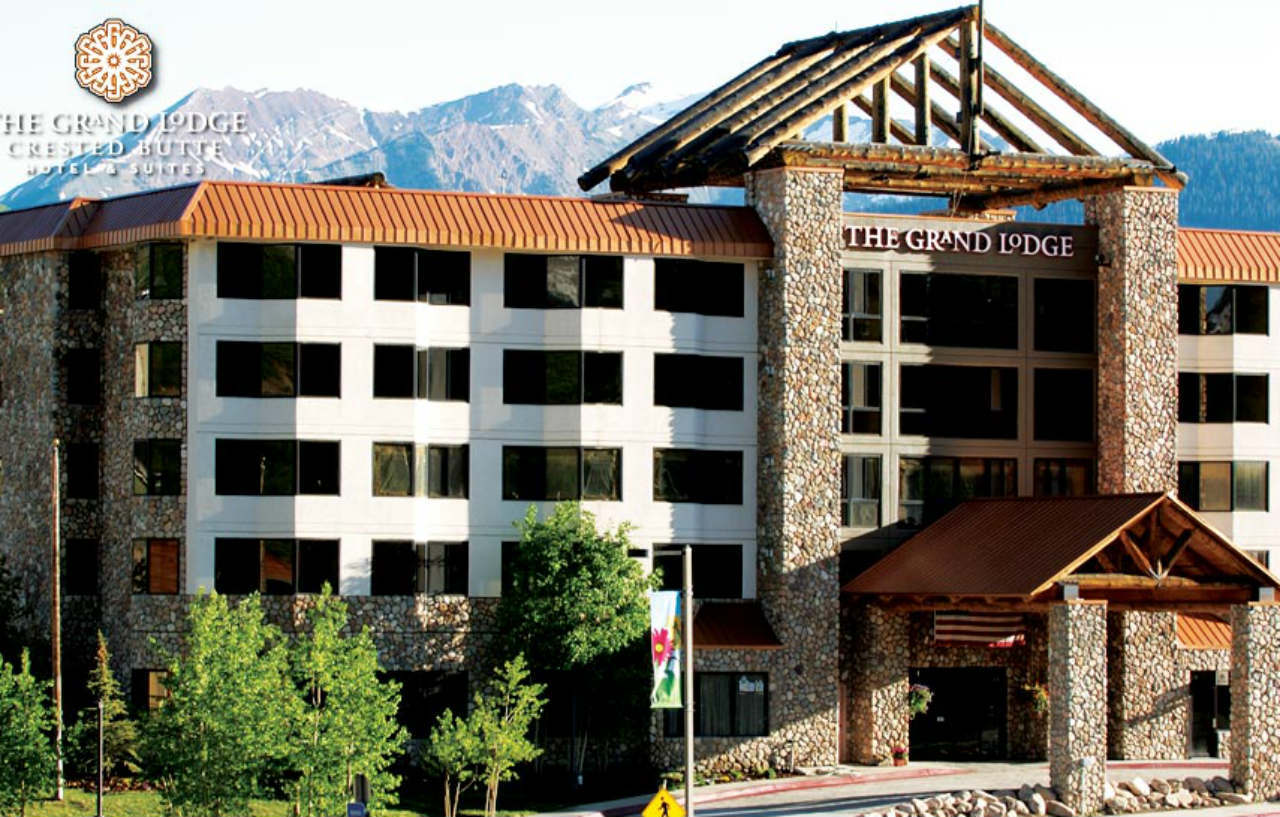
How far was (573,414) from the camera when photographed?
2618 inches

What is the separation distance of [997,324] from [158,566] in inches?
966

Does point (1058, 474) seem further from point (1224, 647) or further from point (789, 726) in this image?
point (789, 726)

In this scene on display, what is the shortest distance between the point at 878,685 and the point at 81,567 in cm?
2211

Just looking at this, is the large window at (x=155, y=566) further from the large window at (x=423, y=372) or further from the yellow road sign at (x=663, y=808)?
the yellow road sign at (x=663, y=808)

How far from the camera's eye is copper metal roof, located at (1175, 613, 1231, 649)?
231ft

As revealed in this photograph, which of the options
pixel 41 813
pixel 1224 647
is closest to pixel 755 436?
pixel 1224 647

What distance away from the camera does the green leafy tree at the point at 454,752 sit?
58.3m

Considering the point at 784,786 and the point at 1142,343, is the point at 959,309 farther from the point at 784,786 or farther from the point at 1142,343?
the point at 784,786

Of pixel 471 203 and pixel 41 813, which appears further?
pixel 471 203

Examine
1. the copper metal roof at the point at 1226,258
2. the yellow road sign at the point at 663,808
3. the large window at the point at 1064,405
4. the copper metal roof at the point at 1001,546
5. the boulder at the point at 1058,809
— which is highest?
the copper metal roof at the point at 1226,258

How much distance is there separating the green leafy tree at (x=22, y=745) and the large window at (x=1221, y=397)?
3420cm

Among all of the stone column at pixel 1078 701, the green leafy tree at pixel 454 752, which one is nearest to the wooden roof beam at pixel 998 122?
the stone column at pixel 1078 701

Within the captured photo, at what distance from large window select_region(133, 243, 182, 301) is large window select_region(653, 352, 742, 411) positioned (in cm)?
1324

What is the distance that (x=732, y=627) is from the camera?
66375 mm
